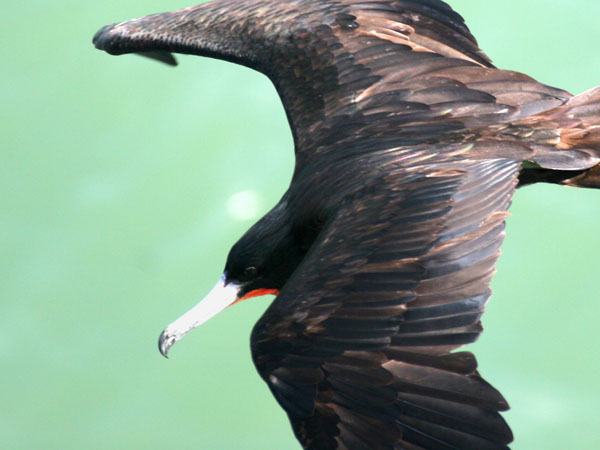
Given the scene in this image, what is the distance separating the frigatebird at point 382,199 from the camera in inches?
161

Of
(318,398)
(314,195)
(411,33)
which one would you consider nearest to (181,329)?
(314,195)

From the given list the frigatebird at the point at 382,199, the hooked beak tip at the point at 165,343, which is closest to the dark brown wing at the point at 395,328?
the frigatebird at the point at 382,199

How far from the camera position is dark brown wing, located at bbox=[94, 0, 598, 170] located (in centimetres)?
487

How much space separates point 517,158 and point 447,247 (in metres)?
0.55

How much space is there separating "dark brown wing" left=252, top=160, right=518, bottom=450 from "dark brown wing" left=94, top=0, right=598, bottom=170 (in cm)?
46

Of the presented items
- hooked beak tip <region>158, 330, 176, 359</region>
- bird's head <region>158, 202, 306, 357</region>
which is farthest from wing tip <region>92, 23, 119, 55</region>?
hooked beak tip <region>158, 330, 176, 359</region>

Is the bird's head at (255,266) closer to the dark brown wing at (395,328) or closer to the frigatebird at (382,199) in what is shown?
the frigatebird at (382,199)

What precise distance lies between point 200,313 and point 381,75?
1.14 meters

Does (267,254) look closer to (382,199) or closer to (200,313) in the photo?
(200,313)

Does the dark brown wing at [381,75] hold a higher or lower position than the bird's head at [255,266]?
higher

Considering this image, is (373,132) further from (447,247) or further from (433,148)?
(447,247)

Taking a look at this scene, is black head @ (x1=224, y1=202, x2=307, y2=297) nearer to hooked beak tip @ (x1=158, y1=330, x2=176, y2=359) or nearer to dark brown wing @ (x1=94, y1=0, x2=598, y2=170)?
dark brown wing @ (x1=94, y1=0, x2=598, y2=170)

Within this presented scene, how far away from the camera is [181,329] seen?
5.12 meters

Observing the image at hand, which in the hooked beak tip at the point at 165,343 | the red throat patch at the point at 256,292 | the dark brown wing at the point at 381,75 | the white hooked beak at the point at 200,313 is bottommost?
the hooked beak tip at the point at 165,343
